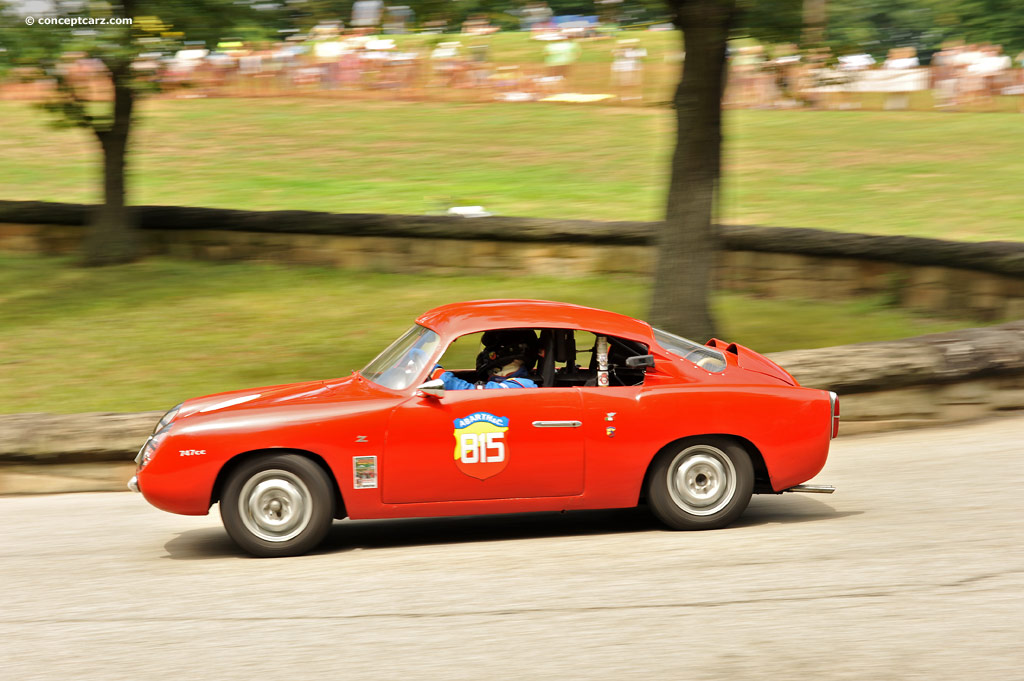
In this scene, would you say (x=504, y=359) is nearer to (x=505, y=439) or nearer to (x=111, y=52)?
(x=505, y=439)

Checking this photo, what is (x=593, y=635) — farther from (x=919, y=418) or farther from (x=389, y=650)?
(x=919, y=418)

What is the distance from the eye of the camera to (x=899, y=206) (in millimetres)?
20344

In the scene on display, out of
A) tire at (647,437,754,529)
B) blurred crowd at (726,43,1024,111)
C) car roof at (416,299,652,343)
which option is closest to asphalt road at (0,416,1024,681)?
tire at (647,437,754,529)

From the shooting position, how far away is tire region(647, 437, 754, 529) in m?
6.61

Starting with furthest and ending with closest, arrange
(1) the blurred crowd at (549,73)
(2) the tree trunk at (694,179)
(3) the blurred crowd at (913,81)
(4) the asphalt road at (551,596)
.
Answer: (1) the blurred crowd at (549,73) < (3) the blurred crowd at (913,81) < (2) the tree trunk at (694,179) < (4) the asphalt road at (551,596)

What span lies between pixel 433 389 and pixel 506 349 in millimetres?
728

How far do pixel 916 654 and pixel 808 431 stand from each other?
221 centimetres

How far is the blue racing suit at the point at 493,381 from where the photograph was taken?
6629 mm

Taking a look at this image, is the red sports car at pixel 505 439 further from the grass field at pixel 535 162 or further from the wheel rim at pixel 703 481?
the grass field at pixel 535 162

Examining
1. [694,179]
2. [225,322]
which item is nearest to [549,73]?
[225,322]

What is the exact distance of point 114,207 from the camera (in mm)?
17062

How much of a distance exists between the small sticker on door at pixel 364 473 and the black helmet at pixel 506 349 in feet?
3.38

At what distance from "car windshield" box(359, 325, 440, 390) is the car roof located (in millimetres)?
92

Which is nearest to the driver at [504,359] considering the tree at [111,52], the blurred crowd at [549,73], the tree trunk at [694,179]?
the tree trunk at [694,179]
